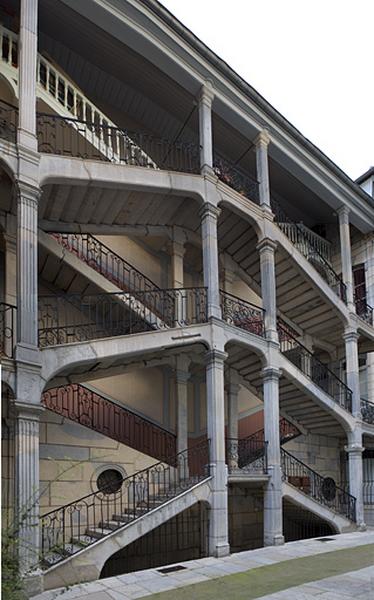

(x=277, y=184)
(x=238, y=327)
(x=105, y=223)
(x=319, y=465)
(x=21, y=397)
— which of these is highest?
(x=277, y=184)

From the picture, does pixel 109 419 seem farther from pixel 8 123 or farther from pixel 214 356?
pixel 8 123

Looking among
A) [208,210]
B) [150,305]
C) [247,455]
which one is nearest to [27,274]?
[150,305]

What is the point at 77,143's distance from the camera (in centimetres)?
1105

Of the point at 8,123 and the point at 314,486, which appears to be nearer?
the point at 8,123

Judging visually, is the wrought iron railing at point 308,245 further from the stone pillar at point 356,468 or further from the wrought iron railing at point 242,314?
the stone pillar at point 356,468

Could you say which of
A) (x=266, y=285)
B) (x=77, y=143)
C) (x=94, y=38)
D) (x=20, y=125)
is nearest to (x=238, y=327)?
(x=266, y=285)

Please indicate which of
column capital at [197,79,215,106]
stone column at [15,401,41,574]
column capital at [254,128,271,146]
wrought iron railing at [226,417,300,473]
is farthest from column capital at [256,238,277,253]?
stone column at [15,401,41,574]

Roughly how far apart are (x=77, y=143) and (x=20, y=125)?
2.33 meters

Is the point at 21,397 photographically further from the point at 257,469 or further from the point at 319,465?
the point at 319,465

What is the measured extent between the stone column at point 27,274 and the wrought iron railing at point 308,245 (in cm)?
834

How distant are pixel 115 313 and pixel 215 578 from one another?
5.71m

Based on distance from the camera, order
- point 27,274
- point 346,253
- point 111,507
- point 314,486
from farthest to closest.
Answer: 1. point 346,253
2. point 314,486
3. point 111,507
4. point 27,274

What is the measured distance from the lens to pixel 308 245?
53.1 ft

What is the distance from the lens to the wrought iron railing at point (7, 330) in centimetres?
814
